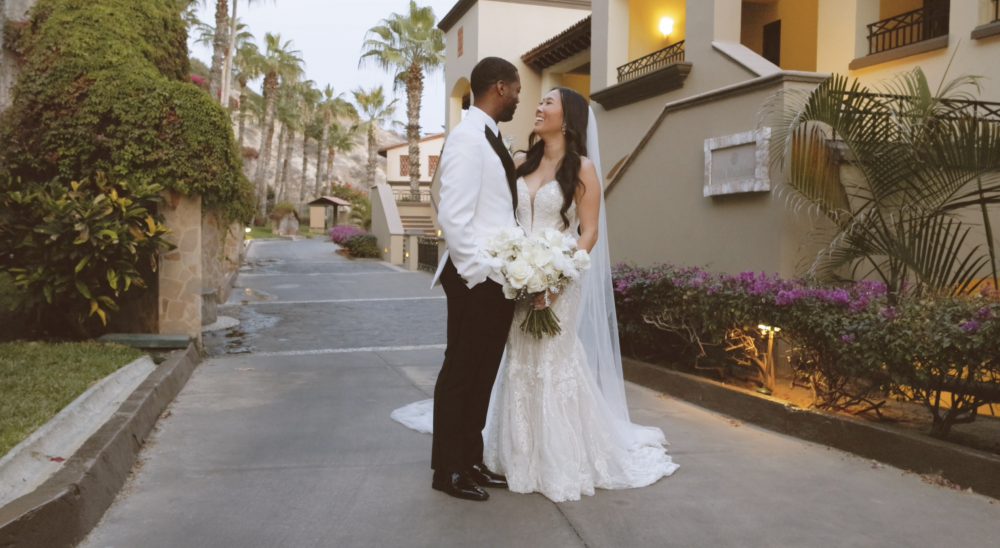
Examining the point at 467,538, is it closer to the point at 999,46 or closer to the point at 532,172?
the point at 532,172

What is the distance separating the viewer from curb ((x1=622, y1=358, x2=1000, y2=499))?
4102 millimetres

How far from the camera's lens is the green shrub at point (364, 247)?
88.5 ft

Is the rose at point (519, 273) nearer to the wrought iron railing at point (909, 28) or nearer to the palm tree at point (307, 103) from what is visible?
the wrought iron railing at point (909, 28)

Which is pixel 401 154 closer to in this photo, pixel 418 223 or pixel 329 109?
pixel 329 109

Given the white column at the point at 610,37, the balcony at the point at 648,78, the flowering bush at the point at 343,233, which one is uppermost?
the white column at the point at 610,37

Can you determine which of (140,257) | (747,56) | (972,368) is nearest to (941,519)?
(972,368)

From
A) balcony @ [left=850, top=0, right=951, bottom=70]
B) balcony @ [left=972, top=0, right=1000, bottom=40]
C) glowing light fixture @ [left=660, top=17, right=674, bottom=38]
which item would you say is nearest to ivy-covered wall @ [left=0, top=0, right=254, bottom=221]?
balcony @ [left=972, top=0, right=1000, bottom=40]

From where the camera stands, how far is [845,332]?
190 inches

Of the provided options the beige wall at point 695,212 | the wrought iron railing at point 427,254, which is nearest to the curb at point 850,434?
the beige wall at point 695,212

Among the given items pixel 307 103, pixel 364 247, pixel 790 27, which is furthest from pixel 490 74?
pixel 307 103

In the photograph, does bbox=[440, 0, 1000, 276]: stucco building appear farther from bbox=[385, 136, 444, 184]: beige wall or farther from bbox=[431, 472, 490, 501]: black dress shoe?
bbox=[385, 136, 444, 184]: beige wall

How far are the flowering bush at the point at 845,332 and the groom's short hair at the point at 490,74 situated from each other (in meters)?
2.66

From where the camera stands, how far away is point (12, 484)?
3.40 metres

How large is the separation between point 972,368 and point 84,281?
677cm
